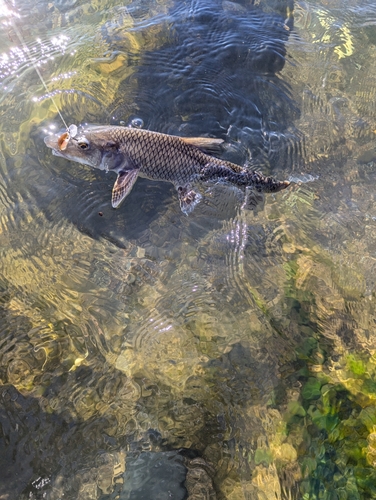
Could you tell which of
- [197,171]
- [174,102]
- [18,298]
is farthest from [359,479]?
[174,102]

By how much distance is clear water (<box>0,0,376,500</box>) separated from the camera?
358cm

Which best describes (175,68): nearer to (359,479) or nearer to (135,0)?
(135,0)

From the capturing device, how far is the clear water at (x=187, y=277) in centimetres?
358

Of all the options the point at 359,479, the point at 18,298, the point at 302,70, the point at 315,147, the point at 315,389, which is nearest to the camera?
the point at 359,479

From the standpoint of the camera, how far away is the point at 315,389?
154 inches

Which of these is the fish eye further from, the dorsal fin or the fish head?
the dorsal fin

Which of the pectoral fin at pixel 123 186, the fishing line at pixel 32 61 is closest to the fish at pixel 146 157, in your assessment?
the pectoral fin at pixel 123 186

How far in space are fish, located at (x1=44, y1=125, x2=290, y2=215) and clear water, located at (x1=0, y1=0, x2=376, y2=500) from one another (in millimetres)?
384

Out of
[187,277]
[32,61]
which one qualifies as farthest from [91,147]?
[32,61]

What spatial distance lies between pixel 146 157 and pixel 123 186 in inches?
16.3

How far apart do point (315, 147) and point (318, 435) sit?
3837 mm

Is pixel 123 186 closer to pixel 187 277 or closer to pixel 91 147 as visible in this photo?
pixel 91 147

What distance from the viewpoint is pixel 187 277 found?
4488mm

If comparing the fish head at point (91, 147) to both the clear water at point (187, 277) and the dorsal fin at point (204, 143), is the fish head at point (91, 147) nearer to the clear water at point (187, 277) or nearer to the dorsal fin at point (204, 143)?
the clear water at point (187, 277)
